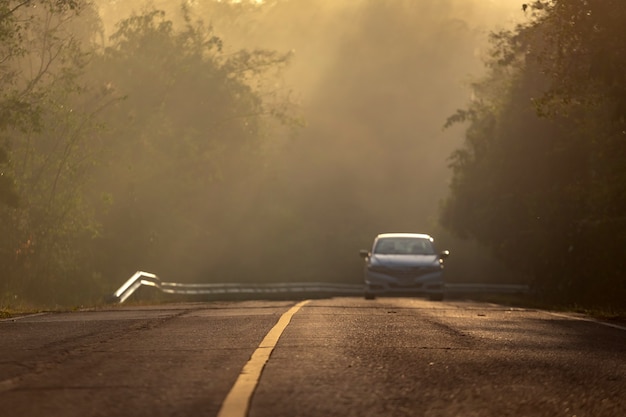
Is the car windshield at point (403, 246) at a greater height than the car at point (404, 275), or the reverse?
the car windshield at point (403, 246)

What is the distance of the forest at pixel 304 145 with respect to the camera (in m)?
29.9

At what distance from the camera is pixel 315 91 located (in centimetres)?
8156

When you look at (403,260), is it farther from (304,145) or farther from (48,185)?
(304,145)

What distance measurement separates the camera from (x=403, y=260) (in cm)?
2820

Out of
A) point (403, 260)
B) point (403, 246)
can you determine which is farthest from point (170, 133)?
point (403, 260)

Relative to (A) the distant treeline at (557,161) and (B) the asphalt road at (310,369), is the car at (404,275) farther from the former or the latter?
(B) the asphalt road at (310,369)

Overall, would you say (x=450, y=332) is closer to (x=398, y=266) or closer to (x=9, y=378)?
(x=9, y=378)

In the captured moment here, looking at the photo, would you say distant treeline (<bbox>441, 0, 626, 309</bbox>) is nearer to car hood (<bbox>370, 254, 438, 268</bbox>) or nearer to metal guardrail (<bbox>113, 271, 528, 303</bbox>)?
metal guardrail (<bbox>113, 271, 528, 303</bbox>)

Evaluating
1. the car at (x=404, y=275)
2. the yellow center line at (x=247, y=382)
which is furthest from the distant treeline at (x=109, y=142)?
the yellow center line at (x=247, y=382)

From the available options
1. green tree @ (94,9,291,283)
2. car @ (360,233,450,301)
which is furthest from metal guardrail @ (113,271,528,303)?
car @ (360,233,450,301)

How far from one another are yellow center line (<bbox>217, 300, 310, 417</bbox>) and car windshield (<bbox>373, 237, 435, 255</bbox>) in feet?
57.7

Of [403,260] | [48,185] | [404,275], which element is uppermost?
[48,185]

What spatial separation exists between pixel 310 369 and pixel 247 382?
99cm

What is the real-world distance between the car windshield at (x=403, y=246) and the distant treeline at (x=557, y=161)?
4412 millimetres
